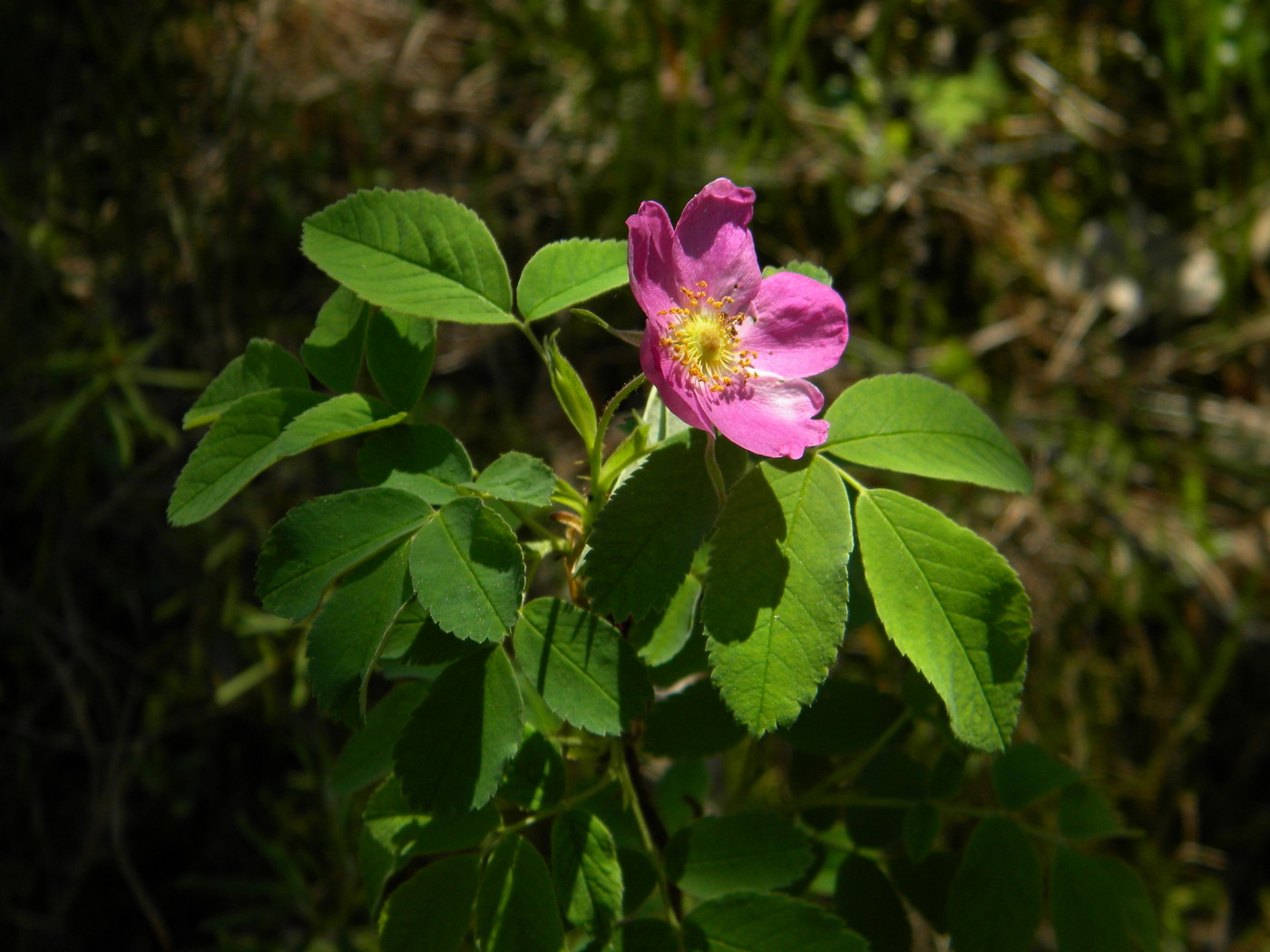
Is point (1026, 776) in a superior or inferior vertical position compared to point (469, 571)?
inferior

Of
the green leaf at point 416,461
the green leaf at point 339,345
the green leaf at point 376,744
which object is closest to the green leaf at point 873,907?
the green leaf at point 376,744

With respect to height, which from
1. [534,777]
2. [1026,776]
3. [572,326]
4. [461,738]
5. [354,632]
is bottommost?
[572,326]

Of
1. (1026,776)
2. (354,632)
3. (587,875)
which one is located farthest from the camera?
(1026,776)

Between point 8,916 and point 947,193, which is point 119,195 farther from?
point 947,193

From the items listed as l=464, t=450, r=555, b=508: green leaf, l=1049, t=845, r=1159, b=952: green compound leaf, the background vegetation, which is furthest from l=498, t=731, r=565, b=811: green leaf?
the background vegetation

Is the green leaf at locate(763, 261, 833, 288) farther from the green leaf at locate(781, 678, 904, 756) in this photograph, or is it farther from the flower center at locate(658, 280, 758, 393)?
the green leaf at locate(781, 678, 904, 756)

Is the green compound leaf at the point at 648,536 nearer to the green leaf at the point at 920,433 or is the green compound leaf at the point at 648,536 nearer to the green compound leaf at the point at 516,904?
the green leaf at the point at 920,433

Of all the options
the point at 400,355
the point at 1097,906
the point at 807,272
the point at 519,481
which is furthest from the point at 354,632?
the point at 1097,906

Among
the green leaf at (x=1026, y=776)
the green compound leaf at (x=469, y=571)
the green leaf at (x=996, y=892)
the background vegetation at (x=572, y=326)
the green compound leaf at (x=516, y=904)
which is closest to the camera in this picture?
the green compound leaf at (x=469, y=571)

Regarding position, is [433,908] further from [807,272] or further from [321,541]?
[807,272]
